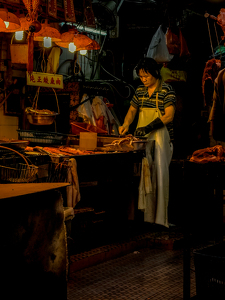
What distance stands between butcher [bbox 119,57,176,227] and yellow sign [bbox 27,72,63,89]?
214 cm

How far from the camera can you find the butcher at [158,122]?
25.7 ft

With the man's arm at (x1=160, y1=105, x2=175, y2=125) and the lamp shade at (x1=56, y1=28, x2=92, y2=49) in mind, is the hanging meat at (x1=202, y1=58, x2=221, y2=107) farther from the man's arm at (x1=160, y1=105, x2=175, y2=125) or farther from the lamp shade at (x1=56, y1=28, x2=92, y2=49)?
the lamp shade at (x1=56, y1=28, x2=92, y2=49)

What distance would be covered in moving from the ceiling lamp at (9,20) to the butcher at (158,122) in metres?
2.71

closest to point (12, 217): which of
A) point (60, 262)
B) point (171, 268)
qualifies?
point (60, 262)

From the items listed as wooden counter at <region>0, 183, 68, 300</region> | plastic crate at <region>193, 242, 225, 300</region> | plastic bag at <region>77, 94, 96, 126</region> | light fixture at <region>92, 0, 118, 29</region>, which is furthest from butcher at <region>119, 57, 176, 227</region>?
wooden counter at <region>0, 183, 68, 300</region>

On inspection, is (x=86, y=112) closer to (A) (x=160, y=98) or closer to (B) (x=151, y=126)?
(A) (x=160, y=98)

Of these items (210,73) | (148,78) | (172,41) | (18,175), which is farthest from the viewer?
(172,41)

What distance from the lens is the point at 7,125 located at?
10414 millimetres

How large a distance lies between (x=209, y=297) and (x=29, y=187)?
238cm

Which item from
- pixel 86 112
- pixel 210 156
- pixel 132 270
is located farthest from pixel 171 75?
pixel 132 270

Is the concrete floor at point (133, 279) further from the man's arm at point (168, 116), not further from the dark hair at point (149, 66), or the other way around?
the dark hair at point (149, 66)

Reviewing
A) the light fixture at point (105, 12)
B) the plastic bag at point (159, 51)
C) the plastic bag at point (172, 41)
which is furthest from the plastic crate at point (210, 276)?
the light fixture at point (105, 12)

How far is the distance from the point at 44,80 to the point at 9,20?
2.93m

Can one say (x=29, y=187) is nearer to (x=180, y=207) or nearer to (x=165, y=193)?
(x=165, y=193)
